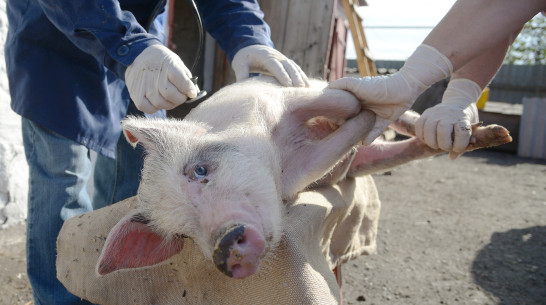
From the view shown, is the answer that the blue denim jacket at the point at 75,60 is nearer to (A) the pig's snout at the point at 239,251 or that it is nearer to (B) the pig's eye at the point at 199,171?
(B) the pig's eye at the point at 199,171

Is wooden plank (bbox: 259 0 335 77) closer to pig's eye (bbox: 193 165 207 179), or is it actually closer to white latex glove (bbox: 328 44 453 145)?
white latex glove (bbox: 328 44 453 145)

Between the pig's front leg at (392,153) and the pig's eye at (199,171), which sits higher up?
the pig's eye at (199,171)

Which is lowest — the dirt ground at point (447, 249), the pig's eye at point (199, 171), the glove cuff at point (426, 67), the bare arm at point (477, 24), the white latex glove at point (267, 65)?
the dirt ground at point (447, 249)

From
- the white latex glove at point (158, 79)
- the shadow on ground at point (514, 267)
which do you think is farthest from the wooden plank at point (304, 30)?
the white latex glove at point (158, 79)

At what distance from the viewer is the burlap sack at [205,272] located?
125 centimetres

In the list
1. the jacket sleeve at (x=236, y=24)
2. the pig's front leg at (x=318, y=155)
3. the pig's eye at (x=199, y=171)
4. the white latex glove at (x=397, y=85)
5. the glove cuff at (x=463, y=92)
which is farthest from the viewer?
the jacket sleeve at (x=236, y=24)

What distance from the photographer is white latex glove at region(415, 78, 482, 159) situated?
6.17 feet

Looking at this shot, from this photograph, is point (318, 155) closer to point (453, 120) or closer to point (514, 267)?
point (453, 120)

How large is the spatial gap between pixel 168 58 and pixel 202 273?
2.67ft

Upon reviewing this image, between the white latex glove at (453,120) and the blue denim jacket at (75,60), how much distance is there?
3.19 ft

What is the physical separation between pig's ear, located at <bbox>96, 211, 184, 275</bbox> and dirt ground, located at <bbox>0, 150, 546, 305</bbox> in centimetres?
156

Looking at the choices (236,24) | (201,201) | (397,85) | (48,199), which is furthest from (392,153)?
(48,199)

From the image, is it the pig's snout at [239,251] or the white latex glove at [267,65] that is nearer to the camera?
the pig's snout at [239,251]

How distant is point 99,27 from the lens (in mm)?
1611
